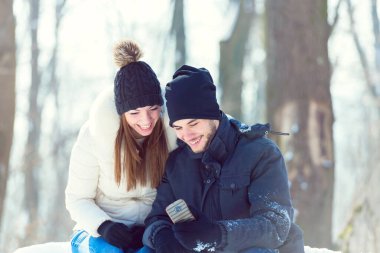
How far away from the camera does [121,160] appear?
3.44m

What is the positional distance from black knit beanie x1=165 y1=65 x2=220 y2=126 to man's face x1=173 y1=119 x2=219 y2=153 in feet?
0.09

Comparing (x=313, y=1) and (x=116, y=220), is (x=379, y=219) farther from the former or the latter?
(x=116, y=220)

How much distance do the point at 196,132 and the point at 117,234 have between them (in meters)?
0.70

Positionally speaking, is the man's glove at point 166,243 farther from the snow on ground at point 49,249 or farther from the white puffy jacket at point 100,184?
the snow on ground at point 49,249

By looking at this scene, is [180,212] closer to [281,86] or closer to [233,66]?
[281,86]

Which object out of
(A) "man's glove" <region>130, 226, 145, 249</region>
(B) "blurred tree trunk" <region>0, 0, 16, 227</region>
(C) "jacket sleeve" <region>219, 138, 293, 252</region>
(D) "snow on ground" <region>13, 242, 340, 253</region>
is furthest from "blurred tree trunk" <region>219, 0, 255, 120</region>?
(C) "jacket sleeve" <region>219, 138, 293, 252</region>

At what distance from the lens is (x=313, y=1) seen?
20.8ft

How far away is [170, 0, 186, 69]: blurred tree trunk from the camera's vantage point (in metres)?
12.6

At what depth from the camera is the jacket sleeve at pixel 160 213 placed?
10.4ft

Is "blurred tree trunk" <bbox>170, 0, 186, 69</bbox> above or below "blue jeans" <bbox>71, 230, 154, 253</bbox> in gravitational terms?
above

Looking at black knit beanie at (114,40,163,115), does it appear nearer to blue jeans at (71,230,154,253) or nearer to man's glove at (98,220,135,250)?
man's glove at (98,220,135,250)

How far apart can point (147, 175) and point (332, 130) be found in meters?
3.26

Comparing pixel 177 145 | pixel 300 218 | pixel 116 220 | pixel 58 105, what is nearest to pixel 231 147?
pixel 177 145

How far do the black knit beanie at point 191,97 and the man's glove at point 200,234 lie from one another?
51 cm
